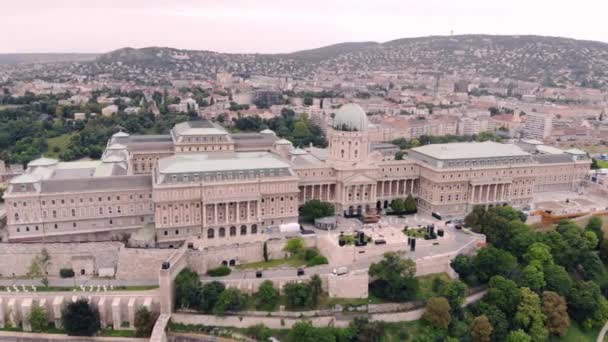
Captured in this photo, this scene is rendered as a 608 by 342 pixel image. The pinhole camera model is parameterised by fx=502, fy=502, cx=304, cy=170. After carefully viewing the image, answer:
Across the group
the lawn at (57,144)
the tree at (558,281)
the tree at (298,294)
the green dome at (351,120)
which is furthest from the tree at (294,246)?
the lawn at (57,144)

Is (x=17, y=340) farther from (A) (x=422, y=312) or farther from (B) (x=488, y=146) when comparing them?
(B) (x=488, y=146)

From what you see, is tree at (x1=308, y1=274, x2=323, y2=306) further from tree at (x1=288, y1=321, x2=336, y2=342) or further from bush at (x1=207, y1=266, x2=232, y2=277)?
bush at (x1=207, y1=266, x2=232, y2=277)

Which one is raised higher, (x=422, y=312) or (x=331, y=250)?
(x=331, y=250)

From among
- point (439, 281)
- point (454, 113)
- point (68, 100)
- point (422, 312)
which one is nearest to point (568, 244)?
point (439, 281)

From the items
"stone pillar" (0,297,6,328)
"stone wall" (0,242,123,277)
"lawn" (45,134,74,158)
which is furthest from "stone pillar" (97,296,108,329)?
"lawn" (45,134,74,158)

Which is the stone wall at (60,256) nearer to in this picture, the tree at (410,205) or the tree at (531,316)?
the tree at (410,205)

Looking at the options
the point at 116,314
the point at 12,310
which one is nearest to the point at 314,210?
the point at 116,314

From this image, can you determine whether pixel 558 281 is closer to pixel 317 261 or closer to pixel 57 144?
pixel 317 261

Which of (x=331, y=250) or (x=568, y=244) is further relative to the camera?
(x=568, y=244)
